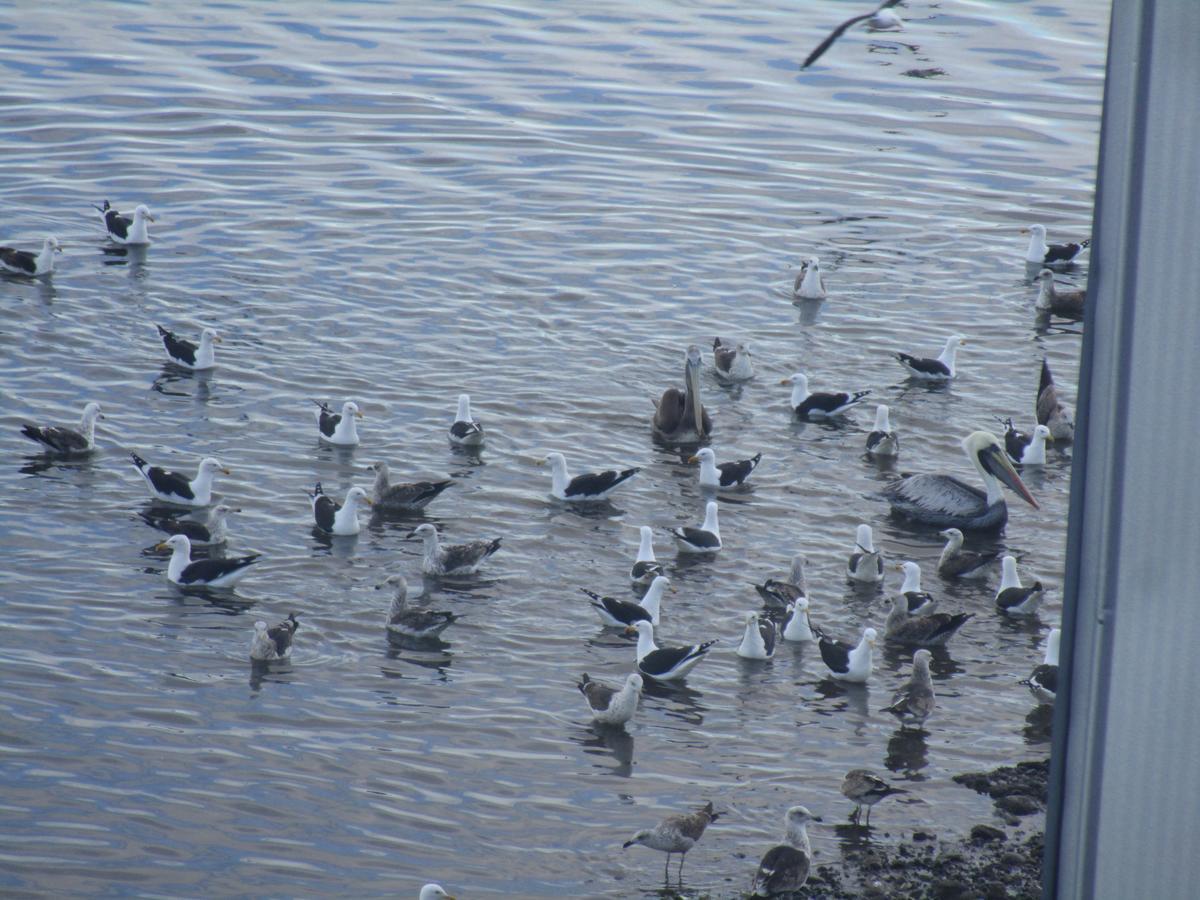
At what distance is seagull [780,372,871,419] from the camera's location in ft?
62.6

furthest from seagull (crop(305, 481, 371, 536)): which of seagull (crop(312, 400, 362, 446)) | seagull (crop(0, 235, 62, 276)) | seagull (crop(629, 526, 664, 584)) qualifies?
seagull (crop(0, 235, 62, 276))

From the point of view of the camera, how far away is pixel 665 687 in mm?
13453

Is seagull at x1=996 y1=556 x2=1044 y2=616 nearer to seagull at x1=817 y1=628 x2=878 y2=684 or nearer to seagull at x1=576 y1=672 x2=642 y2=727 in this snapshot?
seagull at x1=817 y1=628 x2=878 y2=684

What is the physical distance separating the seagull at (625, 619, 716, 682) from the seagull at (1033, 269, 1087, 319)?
11.6 metres

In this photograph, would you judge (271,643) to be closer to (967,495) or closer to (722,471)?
(722,471)

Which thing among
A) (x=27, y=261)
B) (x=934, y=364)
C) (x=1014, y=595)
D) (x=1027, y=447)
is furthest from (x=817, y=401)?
(x=27, y=261)

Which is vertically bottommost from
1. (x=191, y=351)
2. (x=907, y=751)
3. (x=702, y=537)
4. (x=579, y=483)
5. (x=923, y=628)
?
(x=907, y=751)

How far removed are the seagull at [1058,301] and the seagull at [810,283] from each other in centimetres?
326

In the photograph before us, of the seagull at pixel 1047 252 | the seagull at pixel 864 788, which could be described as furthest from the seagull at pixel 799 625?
the seagull at pixel 1047 252

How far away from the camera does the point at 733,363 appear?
66.1 feet

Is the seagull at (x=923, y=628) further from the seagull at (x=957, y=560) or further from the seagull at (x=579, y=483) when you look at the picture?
the seagull at (x=579, y=483)

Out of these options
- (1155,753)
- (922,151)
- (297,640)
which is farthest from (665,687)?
(922,151)

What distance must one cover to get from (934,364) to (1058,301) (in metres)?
3.78

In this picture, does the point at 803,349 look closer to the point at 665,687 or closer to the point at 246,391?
the point at 246,391
